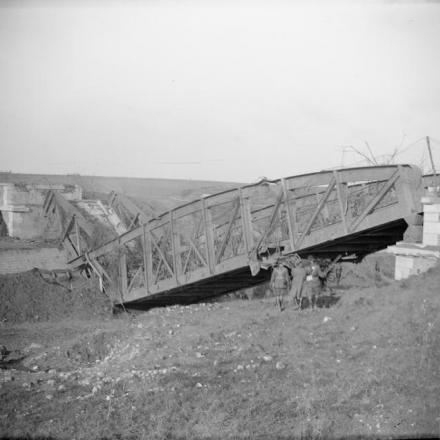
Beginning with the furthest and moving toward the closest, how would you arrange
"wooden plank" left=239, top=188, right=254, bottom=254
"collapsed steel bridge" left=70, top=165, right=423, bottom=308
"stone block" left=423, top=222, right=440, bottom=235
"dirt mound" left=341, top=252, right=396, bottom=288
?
"dirt mound" left=341, top=252, right=396, bottom=288, "wooden plank" left=239, top=188, right=254, bottom=254, "collapsed steel bridge" left=70, top=165, right=423, bottom=308, "stone block" left=423, top=222, right=440, bottom=235

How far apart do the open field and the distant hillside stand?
11.8 m

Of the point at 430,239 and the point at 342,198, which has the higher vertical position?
the point at 342,198

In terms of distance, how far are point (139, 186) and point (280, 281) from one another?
26598 millimetres

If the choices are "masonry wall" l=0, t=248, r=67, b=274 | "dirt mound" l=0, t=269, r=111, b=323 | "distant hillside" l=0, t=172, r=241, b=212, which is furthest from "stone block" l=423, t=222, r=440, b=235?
"distant hillside" l=0, t=172, r=241, b=212

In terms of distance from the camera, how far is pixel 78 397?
5.95 m

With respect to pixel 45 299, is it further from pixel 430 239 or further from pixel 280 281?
pixel 430 239

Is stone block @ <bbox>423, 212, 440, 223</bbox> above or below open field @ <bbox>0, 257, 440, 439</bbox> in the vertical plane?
above

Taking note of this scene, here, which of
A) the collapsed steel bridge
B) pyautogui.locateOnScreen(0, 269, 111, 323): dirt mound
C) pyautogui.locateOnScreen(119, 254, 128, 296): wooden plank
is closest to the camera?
the collapsed steel bridge

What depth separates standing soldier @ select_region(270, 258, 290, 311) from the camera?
31.7ft

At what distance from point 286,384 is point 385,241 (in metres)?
5.85

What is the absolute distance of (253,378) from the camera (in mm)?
6035

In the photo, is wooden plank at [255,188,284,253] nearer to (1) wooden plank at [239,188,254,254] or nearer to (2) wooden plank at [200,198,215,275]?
(1) wooden plank at [239,188,254,254]

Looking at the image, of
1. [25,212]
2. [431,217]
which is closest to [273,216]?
[431,217]

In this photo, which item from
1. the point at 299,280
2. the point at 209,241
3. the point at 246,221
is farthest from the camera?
the point at 209,241
